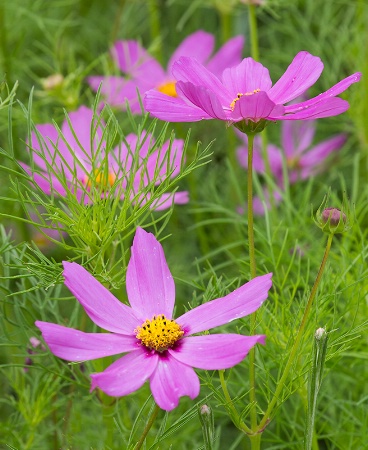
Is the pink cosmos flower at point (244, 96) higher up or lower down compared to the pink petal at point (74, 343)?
higher up

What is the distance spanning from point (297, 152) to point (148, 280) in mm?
744

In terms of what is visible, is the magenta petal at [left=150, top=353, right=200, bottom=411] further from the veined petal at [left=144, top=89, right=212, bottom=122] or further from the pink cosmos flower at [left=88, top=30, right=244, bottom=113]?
the pink cosmos flower at [left=88, top=30, right=244, bottom=113]

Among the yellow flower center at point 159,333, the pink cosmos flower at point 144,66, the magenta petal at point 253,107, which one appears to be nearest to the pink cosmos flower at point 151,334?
the yellow flower center at point 159,333

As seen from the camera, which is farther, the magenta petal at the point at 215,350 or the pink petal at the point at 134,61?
the pink petal at the point at 134,61

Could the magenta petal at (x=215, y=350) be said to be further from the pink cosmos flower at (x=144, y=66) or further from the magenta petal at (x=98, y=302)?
the pink cosmos flower at (x=144, y=66)

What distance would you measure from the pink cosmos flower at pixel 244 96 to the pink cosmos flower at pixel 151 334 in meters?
0.09

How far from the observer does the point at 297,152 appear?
1.23 meters

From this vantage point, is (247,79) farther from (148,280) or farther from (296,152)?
(296,152)

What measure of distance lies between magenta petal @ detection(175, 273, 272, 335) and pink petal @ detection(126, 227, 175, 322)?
27 mm

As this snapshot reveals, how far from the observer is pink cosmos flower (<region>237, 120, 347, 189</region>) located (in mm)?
1199

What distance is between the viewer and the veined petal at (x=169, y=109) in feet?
1.67

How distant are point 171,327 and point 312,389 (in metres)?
0.09

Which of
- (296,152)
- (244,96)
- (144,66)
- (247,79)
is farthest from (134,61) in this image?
(244,96)

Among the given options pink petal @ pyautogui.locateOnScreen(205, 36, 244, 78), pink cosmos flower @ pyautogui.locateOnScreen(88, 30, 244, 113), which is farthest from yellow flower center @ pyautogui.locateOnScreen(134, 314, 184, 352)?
pink petal @ pyautogui.locateOnScreen(205, 36, 244, 78)
